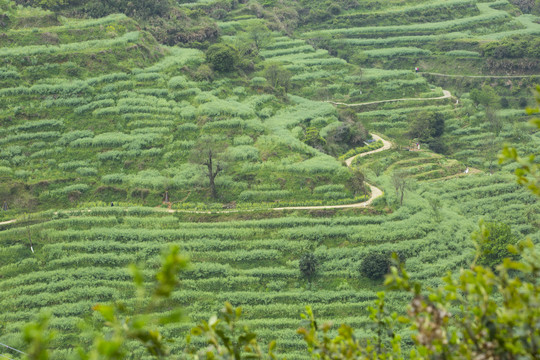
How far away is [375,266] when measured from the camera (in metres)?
27.6

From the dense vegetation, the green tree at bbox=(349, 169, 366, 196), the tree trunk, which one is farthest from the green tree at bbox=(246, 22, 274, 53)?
the tree trunk

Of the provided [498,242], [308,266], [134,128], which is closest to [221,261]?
[308,266]

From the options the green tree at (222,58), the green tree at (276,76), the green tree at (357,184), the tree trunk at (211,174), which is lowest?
the green tree at (357,184)

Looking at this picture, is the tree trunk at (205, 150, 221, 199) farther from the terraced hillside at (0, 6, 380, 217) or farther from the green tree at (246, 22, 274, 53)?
the green tree at (246, 22, 274, 53)

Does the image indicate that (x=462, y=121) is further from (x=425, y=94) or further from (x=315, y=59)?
(x=315, y=59)

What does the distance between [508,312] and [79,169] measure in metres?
35.4

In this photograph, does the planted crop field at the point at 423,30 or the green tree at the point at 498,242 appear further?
the planted crop field at the point at 423,30

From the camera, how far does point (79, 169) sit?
1396 inches

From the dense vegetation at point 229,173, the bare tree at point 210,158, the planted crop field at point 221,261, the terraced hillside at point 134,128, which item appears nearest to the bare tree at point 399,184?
the dense vegetation at point 229,173

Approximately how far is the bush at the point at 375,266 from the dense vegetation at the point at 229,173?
0.44 ft

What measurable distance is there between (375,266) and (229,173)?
14438 millimetres

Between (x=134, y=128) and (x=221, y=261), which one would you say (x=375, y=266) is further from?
(x=134, y=128)

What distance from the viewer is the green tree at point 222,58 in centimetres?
4809

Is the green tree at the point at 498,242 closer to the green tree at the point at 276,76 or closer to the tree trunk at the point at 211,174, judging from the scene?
the tree trunk at the point at 211,174
